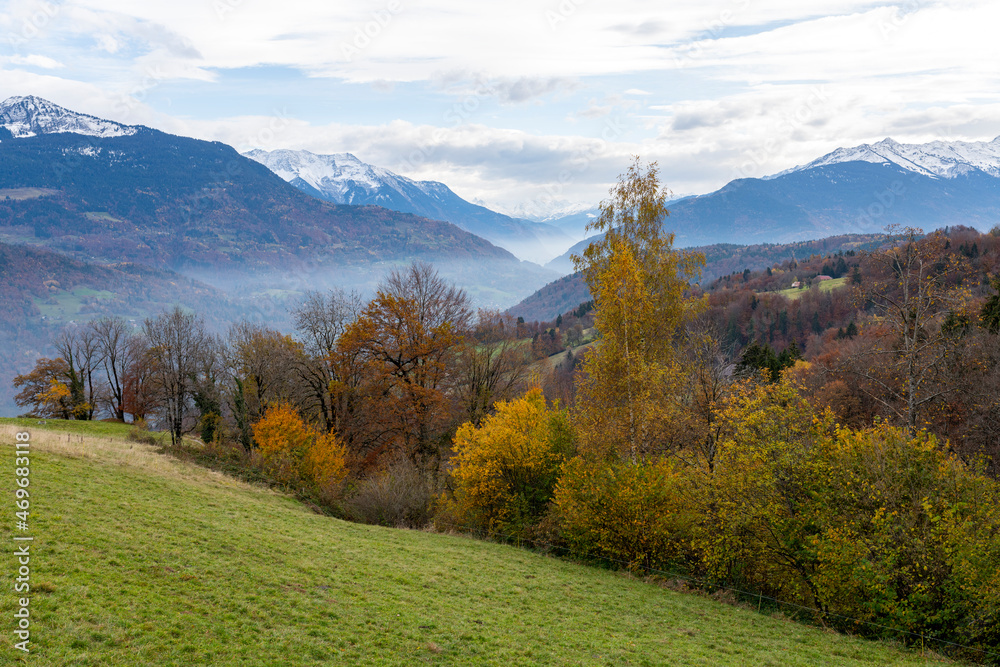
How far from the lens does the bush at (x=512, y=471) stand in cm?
2998

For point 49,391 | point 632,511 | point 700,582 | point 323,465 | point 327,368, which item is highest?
point 327,368

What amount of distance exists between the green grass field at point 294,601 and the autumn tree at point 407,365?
17.5m

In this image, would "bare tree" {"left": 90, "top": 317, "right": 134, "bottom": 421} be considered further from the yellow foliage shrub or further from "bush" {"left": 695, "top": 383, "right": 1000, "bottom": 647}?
"bush" {"left": 695, "top": 383, "right": 1000, "bottom": 647}

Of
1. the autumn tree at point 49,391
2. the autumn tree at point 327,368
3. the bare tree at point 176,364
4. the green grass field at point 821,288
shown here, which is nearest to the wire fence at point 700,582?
the autumn tree at point 327,368

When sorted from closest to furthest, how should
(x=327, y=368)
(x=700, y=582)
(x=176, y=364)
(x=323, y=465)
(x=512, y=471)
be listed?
(x=700, y=582) → (x=512, y=471) → (x=323, y=465) → (x=176, y=364) → (x=327, y=368)

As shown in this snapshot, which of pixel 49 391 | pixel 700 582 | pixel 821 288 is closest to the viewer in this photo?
pixel 700 582

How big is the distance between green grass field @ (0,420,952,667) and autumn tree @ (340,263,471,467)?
17478mm

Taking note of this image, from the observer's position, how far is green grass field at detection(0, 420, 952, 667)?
11.2 m

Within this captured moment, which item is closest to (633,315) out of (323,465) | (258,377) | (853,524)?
(853,524)

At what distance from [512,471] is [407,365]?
16395 mm

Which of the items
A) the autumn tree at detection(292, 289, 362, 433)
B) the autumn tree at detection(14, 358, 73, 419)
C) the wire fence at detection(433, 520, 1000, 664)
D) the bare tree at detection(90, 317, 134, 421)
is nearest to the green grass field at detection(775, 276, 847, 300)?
the autumn tree at detection(292, 289, 362, 433)

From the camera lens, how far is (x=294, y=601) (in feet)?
46.1

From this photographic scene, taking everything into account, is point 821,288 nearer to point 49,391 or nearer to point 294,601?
point 49,391

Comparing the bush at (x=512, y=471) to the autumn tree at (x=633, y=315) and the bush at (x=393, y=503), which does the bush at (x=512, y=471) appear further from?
the autumn tree at (x=633, y=315)
